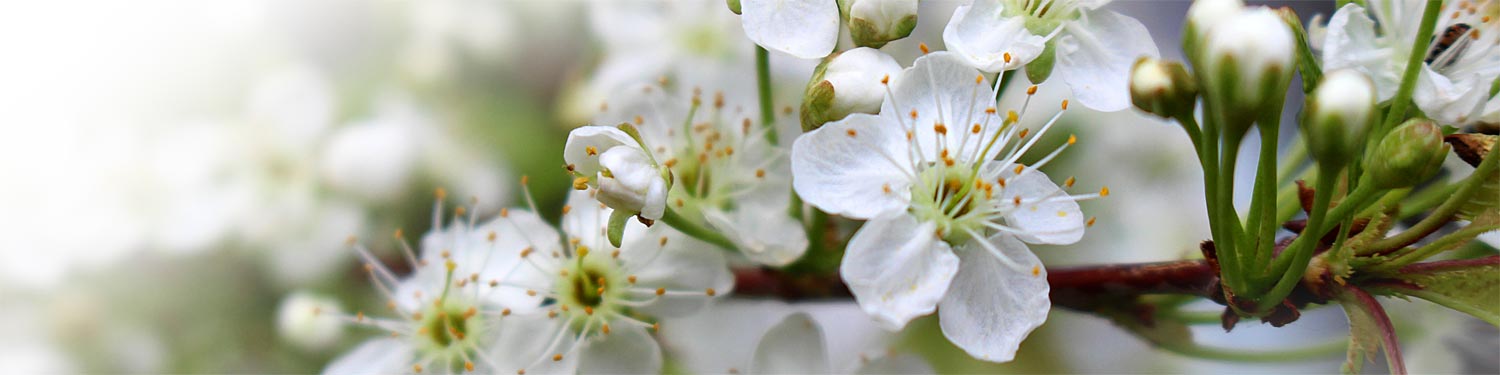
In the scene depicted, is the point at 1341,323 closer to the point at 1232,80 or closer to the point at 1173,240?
the point at 1232,80

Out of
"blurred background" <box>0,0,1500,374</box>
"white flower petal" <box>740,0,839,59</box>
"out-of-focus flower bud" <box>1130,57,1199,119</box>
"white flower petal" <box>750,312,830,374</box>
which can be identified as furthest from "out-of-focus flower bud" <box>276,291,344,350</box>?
"out-of-focus flower bud" <box>1130,57,1199,119</box>

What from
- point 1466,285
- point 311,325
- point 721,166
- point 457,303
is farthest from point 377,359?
point 1466,285

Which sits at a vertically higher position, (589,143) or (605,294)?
(589,143)

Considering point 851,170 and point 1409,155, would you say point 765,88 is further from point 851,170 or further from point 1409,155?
point 1409,155

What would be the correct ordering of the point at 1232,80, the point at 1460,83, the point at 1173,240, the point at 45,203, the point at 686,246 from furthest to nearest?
the point at 1173,240, the point at 45,203, the point at 686,246, the point at 1460,83, the point at 1232,80

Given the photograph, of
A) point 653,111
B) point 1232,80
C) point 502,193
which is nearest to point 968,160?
point 1232,80

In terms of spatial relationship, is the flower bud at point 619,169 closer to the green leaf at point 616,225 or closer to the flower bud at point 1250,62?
the green leaf at point 616,225
